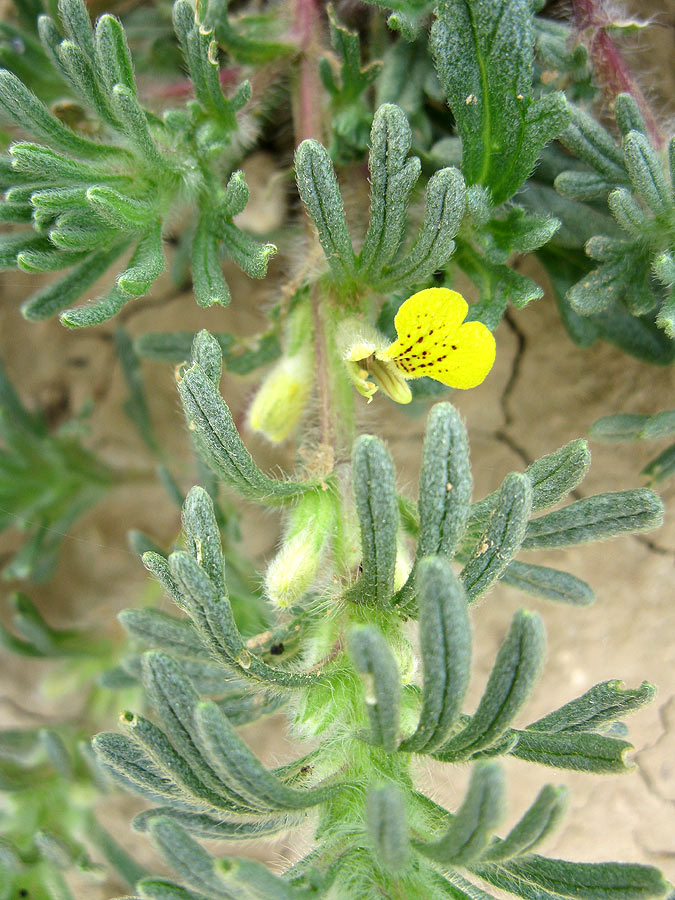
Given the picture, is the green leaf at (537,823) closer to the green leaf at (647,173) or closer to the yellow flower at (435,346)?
the yellow flower at (435,346)

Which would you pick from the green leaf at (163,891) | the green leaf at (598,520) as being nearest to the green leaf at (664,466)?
the green leaf at (598,520)

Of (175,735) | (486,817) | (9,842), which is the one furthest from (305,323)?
(9,842)

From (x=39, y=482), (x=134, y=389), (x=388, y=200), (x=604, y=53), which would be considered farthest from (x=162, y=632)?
(x=604, y=53)

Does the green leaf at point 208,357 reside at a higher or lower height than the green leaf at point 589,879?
higher

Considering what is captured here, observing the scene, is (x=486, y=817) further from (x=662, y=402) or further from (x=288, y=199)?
(x=288, y=199)

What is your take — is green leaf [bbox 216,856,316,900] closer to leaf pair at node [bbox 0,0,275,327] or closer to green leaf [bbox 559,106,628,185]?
leaf pair at node [bbox 0,0,275,327]
